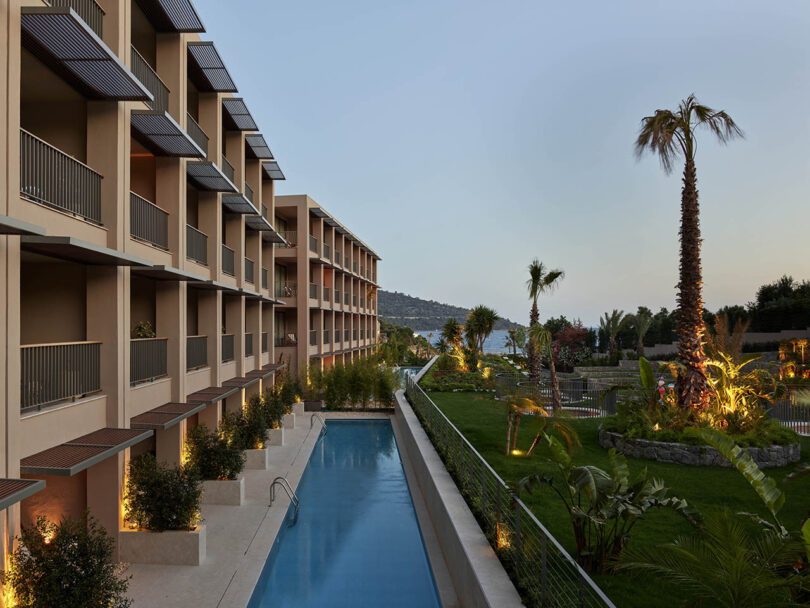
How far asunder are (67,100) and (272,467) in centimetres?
1039

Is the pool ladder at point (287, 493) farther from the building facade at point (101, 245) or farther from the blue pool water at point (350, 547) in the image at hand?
the building facade at point (101, 245)

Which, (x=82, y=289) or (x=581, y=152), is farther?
(x=581, y=152)

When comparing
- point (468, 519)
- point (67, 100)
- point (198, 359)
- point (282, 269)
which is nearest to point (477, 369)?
point (282, 269)

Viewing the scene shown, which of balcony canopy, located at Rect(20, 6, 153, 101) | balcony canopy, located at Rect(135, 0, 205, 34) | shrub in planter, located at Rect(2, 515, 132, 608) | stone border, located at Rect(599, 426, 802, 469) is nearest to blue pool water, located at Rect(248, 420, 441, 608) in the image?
shrub in planter, located at Rect(2, 515, 132, 608)

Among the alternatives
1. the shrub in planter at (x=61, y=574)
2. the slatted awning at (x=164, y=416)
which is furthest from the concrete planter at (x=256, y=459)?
the shrub in planter at (x=61, y=574)

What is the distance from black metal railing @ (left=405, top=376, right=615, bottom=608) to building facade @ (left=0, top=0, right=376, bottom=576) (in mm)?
5269

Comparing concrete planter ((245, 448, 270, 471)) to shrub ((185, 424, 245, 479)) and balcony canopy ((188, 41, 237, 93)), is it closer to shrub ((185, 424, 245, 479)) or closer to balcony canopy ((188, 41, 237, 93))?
shrub ((185, 424, 245, 479))

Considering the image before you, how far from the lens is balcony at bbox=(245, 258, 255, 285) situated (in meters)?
18.7

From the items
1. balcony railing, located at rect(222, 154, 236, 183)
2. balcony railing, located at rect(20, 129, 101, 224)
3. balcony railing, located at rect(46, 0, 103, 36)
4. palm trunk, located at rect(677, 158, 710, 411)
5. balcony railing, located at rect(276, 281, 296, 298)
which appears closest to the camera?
balcony railing, located at rect(20, 129, 101, 224)

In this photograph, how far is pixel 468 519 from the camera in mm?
8547

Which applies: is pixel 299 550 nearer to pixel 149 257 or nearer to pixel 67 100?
pixel 149 257

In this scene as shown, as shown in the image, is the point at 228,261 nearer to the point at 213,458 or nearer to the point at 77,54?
the point at 213,458

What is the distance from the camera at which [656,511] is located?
8.75 m

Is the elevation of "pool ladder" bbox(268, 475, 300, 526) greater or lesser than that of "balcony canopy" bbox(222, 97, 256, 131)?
lesser
